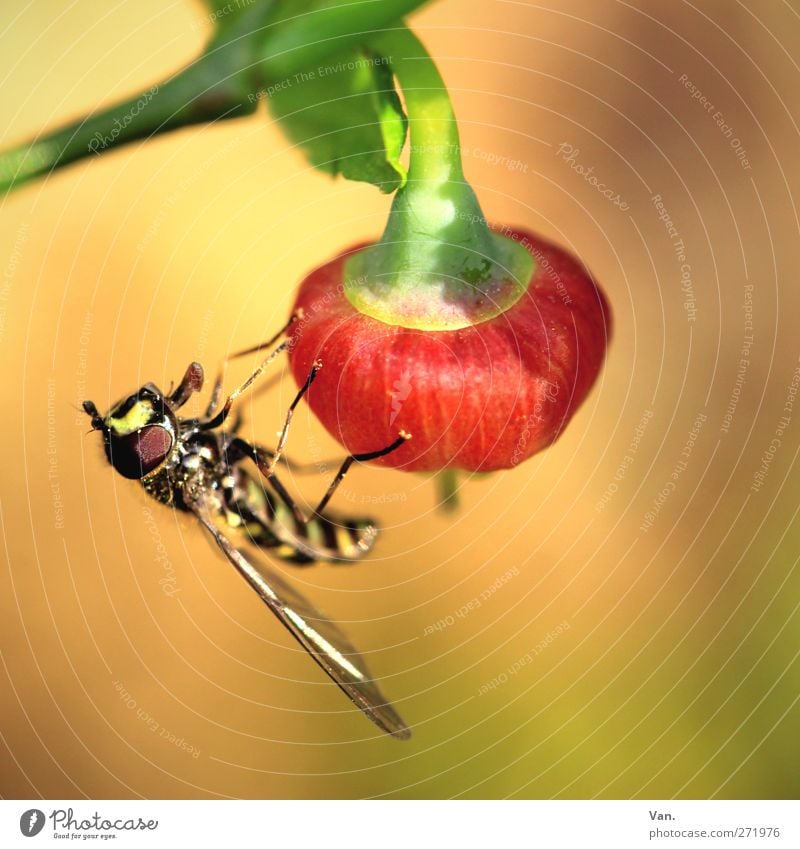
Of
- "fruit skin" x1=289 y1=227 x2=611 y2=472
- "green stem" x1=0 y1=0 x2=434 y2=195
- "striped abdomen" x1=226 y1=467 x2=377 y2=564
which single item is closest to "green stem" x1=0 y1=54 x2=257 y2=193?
"green stem" x1=0 y1=0 x2=434 y2=195

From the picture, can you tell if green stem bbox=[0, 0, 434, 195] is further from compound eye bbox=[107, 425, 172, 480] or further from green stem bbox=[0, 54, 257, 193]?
compound eye bbox=[107, 425, 172, 480]

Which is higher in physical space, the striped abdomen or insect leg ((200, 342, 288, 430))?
insect leg ((200, 342, 288, 430))

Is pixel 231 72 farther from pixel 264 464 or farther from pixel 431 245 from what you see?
pixel 264 464

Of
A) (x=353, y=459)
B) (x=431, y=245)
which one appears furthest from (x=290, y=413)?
(x=431, y=245)

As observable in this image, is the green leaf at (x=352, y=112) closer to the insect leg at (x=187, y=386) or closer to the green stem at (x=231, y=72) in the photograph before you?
the green stem at (x=231, y=72)

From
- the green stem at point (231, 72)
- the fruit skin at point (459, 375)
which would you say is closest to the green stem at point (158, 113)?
the green stem at point (231, 72)
